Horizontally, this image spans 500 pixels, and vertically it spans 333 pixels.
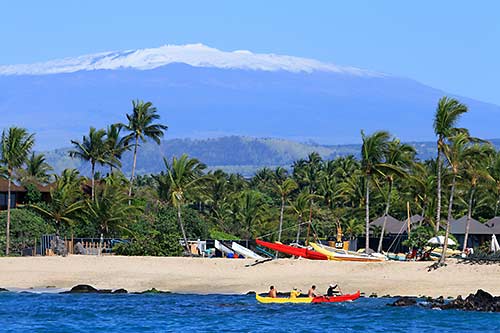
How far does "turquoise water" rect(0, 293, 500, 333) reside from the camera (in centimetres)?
4556

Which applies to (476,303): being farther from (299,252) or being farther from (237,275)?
(299,252)

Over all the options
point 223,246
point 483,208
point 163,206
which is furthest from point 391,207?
point 223,246

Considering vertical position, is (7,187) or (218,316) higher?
(7,187)

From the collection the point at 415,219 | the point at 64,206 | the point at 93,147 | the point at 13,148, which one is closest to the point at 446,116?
the point at 64,206

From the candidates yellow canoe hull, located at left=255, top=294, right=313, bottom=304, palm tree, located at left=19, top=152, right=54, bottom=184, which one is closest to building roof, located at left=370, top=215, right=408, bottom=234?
palm tree, located at left=19, top=152, right=54, bottom=184

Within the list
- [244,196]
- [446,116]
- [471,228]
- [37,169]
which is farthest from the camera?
[37,169]

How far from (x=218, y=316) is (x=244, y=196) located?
51029mm

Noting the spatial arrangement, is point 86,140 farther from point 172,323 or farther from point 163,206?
point 172,323

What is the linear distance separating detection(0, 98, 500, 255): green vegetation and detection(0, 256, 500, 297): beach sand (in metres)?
4.10

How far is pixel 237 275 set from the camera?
6138 centimetres

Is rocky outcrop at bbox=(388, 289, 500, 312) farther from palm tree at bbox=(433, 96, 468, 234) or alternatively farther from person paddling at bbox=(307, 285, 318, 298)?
palm tree at bbox=(433, 96, 468, 234)

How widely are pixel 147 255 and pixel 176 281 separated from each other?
27.6 feet

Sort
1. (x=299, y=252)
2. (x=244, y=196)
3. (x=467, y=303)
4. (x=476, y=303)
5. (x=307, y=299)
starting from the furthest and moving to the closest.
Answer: (x=244, y=196)
(x=299, y=252)
(x=307, y=299)
(x=476, y=303)
(x=467, y=303)

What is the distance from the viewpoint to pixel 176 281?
200 ft
